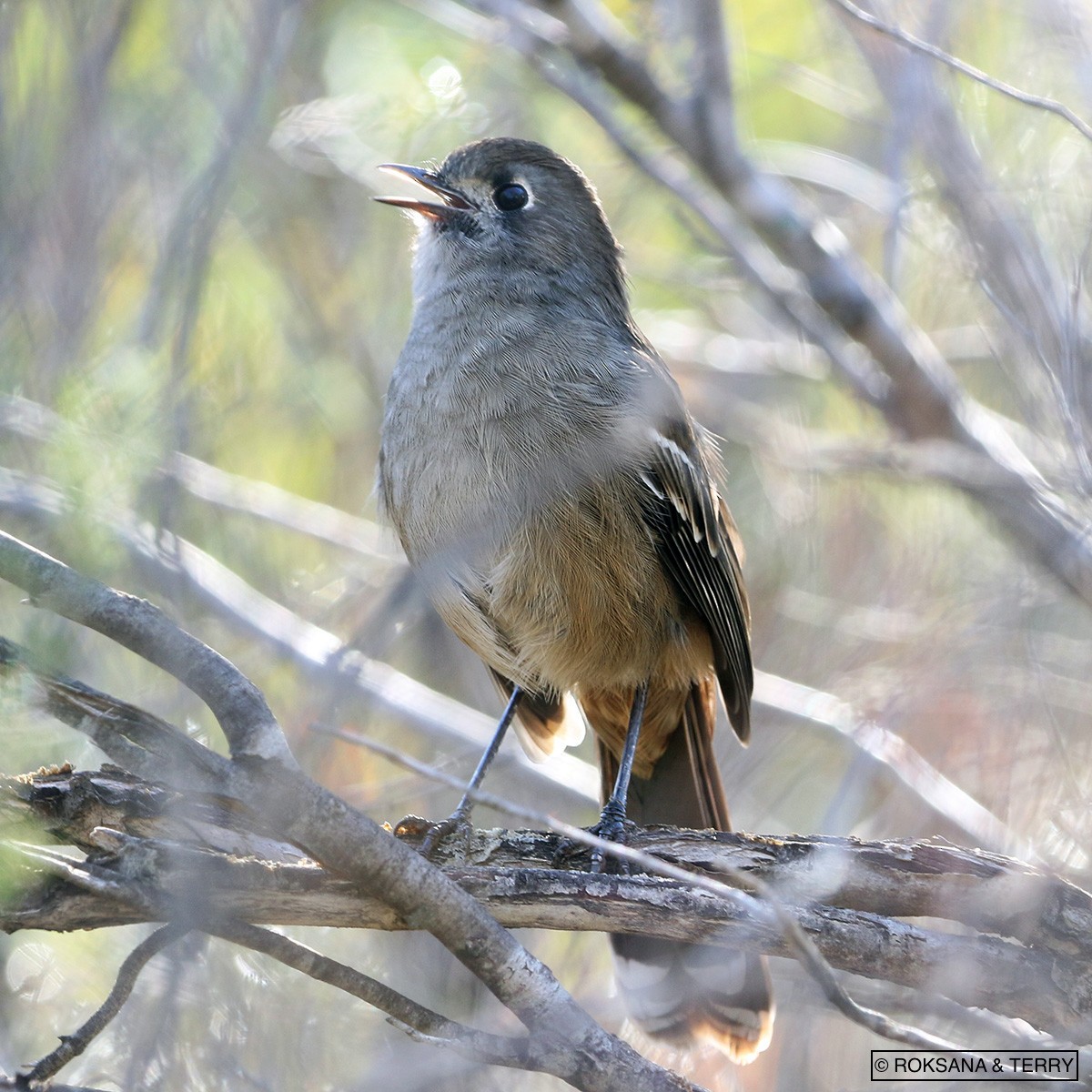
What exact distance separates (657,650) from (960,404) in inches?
95.2

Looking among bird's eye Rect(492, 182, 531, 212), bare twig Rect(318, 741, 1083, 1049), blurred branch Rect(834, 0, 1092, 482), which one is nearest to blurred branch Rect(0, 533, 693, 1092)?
bare twig Rect(318, 741, 1083, 1049)

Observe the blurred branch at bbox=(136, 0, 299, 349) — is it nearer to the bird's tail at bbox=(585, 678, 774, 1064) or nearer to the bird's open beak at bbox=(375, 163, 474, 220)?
the bird's open beak at bbox=(375, 163, 474, 220)

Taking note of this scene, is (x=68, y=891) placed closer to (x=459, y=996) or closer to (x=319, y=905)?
(x=319, y=905)

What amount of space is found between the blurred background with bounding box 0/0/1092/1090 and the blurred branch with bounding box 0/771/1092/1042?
0.24 m

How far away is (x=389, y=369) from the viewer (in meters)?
7.34

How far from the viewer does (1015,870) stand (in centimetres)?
370

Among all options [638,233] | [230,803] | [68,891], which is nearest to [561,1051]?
[230,803]

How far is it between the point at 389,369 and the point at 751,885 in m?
4.64

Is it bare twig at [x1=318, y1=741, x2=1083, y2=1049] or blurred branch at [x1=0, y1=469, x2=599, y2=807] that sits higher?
blurred branch at [x1=0, y1=469, x2=599, y2=807]

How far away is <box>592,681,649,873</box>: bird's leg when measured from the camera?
4301mm

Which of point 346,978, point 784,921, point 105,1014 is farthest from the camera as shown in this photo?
point 346,978

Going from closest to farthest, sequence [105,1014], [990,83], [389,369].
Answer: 1. [105,1014]
2. [990,83]
3. [389,369]

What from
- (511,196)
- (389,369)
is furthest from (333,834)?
(389,369)

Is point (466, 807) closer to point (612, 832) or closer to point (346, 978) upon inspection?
point (612, 832)
